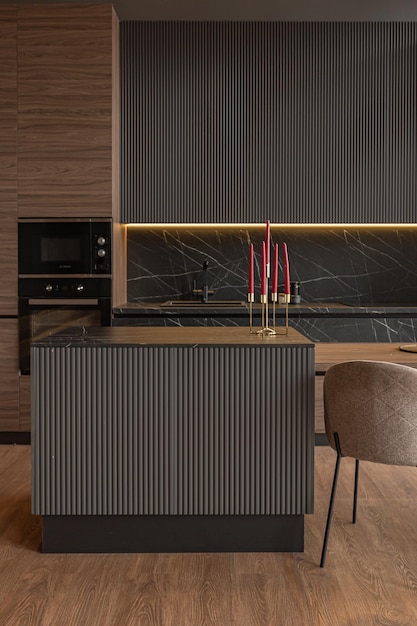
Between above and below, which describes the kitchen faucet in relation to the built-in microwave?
below

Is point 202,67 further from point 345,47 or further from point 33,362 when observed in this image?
point 33,362

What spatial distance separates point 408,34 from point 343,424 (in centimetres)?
349

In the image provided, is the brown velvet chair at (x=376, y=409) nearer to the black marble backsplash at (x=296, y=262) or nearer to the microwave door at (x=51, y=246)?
the microwave door at (x=51, y=246)

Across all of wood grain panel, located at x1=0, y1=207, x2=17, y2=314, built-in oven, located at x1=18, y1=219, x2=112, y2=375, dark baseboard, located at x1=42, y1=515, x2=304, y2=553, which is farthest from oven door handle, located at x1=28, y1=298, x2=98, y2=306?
dark baseboard, located at x1=42, y1=515, x2=304, y2=553

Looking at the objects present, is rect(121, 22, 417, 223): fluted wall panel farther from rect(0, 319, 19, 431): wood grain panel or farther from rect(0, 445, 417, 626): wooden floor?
rect(0, 445, 417, 626): wooden floor

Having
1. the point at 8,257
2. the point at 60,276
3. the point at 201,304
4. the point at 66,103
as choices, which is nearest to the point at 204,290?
the point at 201,304

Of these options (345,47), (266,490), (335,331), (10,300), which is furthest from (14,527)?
(345,47)

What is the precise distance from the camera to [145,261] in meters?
5.78

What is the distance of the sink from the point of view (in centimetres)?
517

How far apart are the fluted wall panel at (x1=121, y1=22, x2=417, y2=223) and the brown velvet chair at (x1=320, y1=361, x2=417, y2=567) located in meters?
2.69

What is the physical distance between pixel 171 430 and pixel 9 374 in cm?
231

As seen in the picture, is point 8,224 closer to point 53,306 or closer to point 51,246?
point 51,246

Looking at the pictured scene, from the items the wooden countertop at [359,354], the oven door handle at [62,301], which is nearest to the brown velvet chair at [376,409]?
the wooden countertop at [359,354]

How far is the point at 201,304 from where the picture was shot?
5336mm
